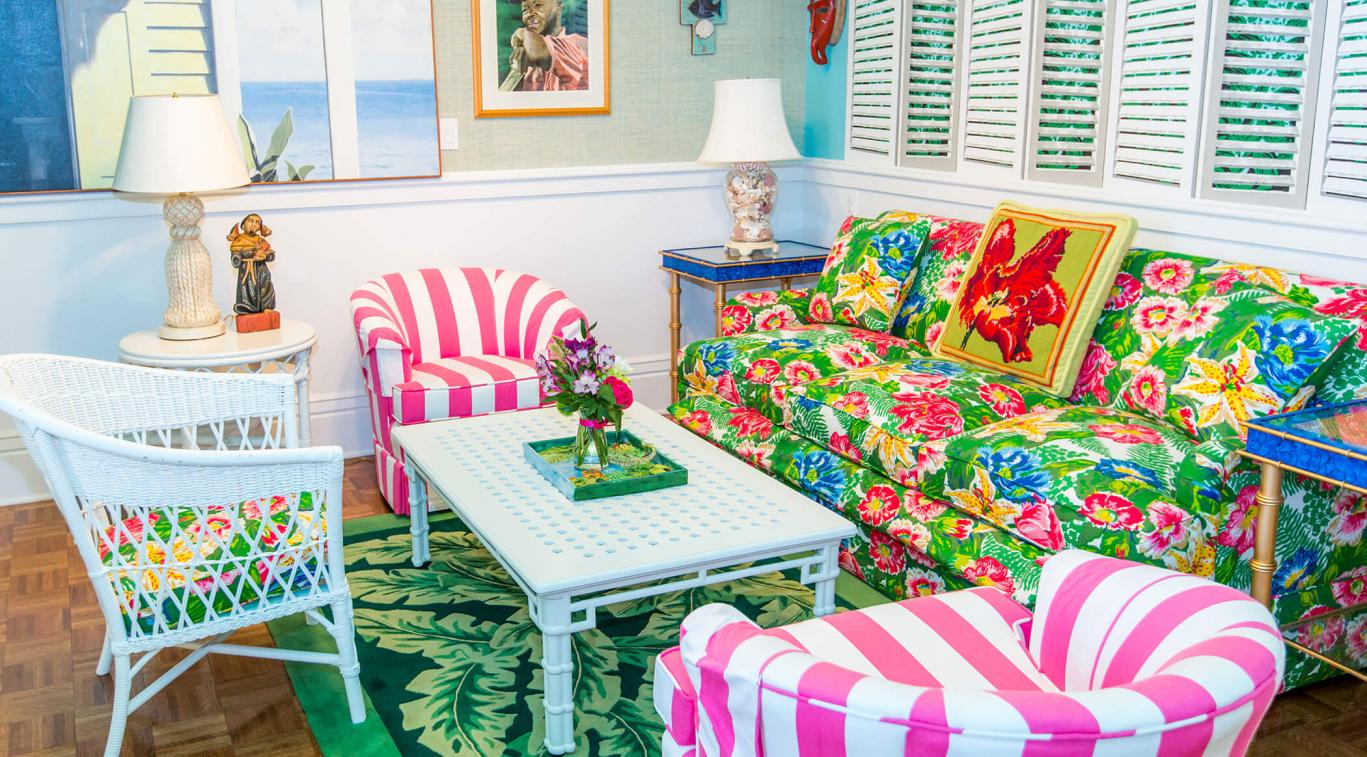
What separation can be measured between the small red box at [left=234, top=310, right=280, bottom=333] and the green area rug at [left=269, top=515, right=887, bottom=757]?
32.0 inches

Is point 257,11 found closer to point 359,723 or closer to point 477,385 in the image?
point 477,385

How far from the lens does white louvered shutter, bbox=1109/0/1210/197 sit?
340cm

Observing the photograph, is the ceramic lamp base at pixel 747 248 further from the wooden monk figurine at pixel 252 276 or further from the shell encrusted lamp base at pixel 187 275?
the shell encrusted lamp base at pixel 187 275

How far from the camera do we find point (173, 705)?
2738 mm

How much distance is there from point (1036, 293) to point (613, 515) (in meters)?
1.47

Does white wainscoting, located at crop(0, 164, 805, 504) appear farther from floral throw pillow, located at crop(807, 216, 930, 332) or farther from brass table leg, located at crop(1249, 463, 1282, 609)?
brass table leg, located at crop(1249, 463, 1282, 609)

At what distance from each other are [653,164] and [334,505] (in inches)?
112

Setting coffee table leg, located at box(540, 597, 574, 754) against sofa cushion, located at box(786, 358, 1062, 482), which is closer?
coffee table leg, located at box(540, 597, 574, 754)

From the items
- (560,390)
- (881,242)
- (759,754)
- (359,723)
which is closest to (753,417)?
(881,242)

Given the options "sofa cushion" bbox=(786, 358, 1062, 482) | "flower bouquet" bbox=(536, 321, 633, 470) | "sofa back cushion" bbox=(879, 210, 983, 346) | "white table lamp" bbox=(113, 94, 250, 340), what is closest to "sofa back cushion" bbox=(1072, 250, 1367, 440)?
"sofa cushion" bbox=(786, 358, 1062, 482)

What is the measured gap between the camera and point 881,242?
4.14 metres

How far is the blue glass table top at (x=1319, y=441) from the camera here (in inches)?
90.0

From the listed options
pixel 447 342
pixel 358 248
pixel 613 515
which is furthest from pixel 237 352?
pixel 613 515

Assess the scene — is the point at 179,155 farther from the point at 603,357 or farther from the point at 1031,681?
the point at 1031,681
